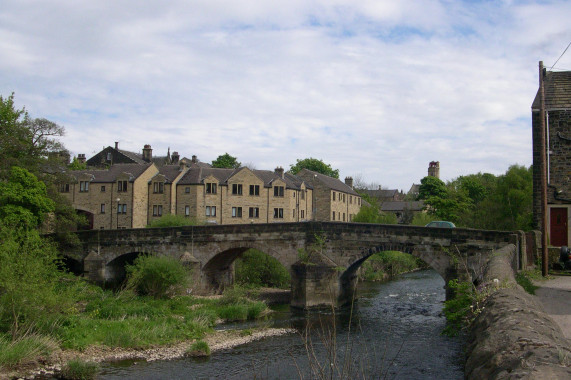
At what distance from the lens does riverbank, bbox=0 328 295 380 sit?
1648 cm

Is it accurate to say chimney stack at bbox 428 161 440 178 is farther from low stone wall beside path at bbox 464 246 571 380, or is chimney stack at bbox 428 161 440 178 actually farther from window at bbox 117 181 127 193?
low stone wall beside path at bbox 464 246 571 380

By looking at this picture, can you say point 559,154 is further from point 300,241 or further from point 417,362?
point 300,241

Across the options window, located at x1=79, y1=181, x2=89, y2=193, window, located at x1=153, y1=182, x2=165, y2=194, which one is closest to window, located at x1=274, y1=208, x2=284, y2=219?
window, located at x1=153, y1=182, x2=165, y2=194

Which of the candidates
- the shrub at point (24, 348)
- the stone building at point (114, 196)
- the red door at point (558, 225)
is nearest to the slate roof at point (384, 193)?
the stone building at point (114, 196)

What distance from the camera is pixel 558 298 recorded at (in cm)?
1241

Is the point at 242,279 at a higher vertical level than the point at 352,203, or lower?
lower

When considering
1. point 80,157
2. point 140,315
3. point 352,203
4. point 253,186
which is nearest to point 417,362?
point 140,315

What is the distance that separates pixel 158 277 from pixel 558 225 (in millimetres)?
20563

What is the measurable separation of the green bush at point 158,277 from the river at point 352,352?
234 inches

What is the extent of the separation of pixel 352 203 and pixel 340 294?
42932 mm

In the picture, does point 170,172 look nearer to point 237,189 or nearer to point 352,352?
point 237,189

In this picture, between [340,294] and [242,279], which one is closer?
[340,294]

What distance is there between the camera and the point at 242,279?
37.4 metres

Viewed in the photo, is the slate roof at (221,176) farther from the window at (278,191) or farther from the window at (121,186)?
the window at (121,186)
